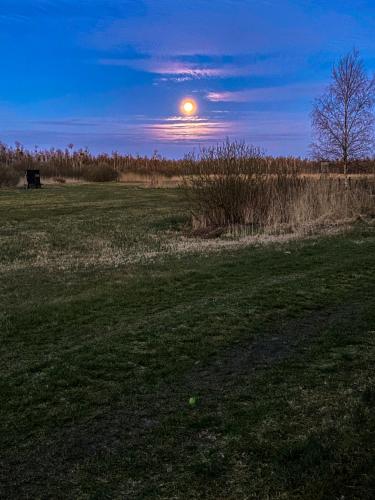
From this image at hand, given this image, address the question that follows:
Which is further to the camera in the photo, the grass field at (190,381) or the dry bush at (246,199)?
the dry bush at (246,199)

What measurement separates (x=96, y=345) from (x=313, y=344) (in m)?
2.17

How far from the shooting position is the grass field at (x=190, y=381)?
312 centimetres

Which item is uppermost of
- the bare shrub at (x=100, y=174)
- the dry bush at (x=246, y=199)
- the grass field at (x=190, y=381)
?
the bare shrub at (x=100, y=174)

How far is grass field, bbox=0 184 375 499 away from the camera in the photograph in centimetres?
312

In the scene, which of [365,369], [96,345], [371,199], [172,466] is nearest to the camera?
[172,466]

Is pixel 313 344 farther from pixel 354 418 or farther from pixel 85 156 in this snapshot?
pixel 85 156

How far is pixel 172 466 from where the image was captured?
3207 mm

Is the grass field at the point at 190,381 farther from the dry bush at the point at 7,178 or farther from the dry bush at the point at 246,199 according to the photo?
the dry bush at the point at 7,178

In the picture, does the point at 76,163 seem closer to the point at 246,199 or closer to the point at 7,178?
the point at 7,178

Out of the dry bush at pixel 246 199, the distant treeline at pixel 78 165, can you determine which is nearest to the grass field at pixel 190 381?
the dry bush at pixel 246 199

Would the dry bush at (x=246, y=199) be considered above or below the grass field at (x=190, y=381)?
above

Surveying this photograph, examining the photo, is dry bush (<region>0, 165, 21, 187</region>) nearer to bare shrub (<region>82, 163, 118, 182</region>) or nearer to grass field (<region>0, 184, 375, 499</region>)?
bare shrub (<region>82, 163, 118, 182</region>)

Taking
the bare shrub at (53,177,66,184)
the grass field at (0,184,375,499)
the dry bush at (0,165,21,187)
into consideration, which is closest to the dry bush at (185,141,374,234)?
the grass field at (0,184,375,499)

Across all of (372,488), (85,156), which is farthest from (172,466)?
(85,156)
